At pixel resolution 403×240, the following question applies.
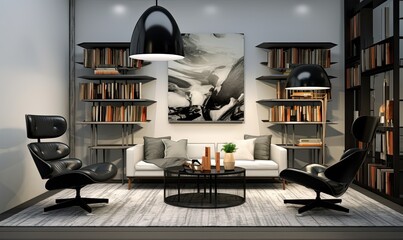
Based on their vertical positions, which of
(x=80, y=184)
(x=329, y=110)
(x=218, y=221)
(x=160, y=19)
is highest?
(x=160, y=19)

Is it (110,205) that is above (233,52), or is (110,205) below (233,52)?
below

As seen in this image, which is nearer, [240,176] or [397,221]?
[397,221]

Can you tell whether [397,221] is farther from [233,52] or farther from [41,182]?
[41,182]

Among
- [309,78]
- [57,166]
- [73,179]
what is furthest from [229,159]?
[57,166]

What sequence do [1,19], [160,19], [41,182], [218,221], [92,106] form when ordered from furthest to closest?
1. [92,106]
2. [41,182]
3. [1,19]
4. [218,221]
5. [160,19]

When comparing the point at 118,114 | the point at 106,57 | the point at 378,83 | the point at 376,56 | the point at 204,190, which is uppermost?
the point at 106,57

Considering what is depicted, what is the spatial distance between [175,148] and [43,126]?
2.30 metres

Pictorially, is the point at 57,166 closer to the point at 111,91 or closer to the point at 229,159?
the point at 229,159

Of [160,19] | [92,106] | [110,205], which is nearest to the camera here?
[160,19]

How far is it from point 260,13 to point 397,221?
4.48 meters

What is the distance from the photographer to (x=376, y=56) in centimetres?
671

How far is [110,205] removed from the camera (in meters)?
5.99

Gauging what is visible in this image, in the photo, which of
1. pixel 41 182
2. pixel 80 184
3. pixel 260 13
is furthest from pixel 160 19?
pixel 260 13

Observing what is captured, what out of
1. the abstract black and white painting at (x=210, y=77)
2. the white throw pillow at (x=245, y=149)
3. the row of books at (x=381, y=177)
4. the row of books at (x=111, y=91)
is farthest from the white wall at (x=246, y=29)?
the row of books at (x=381, y=177)
